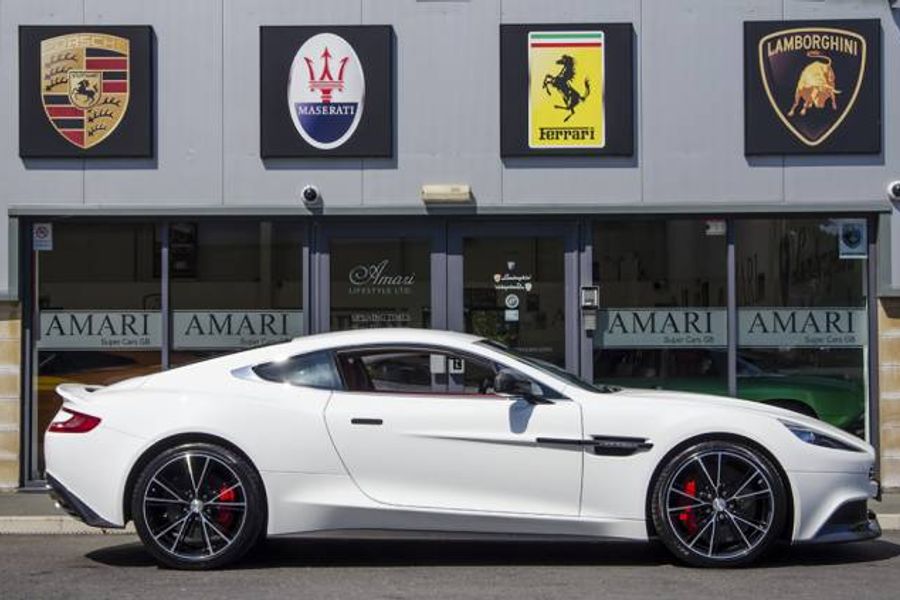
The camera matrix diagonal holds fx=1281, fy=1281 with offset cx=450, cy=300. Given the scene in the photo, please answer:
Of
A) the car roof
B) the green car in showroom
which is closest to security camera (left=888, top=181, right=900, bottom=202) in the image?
the green car in showroom

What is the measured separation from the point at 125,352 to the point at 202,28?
9.67 feet

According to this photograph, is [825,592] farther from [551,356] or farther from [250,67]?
[250,67]

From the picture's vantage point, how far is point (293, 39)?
11.3 m

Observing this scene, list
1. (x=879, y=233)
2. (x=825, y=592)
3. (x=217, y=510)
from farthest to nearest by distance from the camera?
(x=879, y=233), (x=217, y=510), (x=825, y=592)

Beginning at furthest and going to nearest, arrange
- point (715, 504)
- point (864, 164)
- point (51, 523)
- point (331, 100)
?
point (331, 100) → point (864, 164) → point (51, 523) → point (715, 504)

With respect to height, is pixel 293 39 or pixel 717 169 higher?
pixel 293 39

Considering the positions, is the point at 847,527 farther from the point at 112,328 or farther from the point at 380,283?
the point at 112,328

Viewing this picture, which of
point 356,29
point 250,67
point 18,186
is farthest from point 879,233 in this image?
point 18,186

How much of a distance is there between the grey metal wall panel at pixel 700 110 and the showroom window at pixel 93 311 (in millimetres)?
4552

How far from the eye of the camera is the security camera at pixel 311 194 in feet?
36.6

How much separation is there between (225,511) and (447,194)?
14.4ft

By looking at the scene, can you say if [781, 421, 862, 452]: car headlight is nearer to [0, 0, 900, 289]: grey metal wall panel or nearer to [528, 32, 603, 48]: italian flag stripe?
[0, 0, 900, 289]: grey metal wall panel

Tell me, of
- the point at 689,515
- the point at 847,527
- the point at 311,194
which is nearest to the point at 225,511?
the point at 689,515

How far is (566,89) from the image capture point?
11.2 meters
